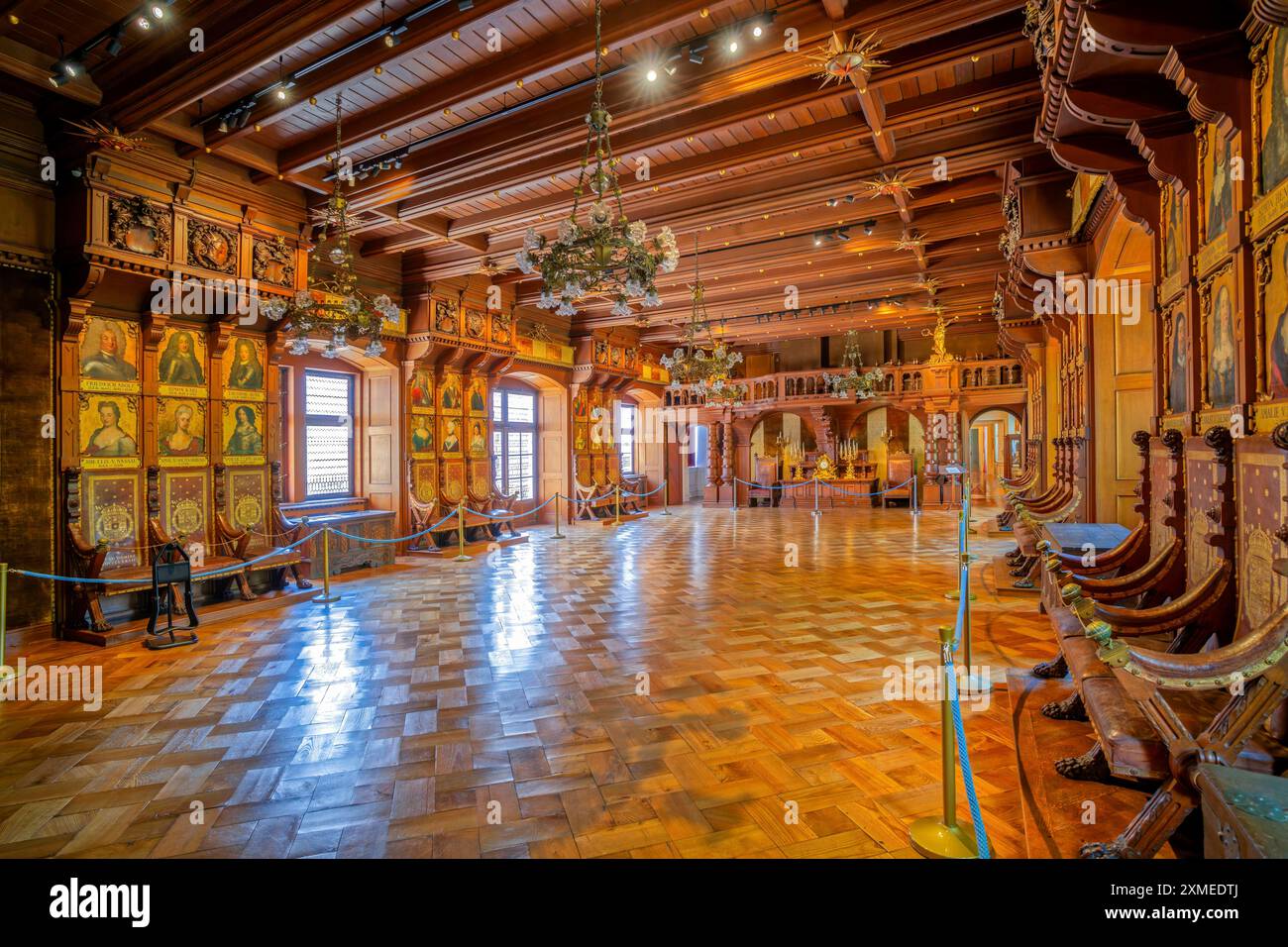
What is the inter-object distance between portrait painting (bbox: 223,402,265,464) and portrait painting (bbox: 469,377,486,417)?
384 centimetres

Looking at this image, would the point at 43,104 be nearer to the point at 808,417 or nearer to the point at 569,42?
the point at 569,42

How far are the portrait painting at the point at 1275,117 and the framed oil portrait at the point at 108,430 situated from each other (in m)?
8.20

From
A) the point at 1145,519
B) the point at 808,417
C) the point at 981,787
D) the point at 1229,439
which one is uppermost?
the point at 808,417

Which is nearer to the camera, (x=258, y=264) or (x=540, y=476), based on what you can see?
(x=258, y=264)

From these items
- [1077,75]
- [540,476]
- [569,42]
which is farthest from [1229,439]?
[540,476]

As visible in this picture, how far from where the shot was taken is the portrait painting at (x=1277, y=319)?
7.51 feet

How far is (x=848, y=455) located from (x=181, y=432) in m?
15.0

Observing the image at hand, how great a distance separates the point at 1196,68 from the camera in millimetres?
2527

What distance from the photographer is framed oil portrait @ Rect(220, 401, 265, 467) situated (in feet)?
22.1

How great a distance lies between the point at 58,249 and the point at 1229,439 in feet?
27.4

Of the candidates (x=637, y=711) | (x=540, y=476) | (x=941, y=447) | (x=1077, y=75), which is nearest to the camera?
(x=1077, y=75)

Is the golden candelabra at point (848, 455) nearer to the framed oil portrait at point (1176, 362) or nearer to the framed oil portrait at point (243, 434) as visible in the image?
the framed oil portrait at point (1176, 362)

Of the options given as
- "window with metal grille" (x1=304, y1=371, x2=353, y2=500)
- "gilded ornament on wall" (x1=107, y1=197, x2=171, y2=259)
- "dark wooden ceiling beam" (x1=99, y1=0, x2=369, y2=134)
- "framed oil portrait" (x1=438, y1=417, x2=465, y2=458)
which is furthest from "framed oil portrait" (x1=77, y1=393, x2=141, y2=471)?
"framed oil portrait" (x1=438, y1=417, x2=465, y2=458)
